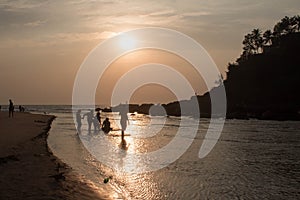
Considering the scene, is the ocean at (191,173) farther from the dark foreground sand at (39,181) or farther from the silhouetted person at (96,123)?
the silhouetted person at (96,123)

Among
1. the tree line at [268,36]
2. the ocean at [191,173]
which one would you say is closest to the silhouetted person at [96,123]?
the ocean at [191,173]

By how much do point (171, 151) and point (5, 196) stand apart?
17178mm

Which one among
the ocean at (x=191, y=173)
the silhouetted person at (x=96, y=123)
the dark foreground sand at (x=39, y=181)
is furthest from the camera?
the silhouetted person at (x=96, y=123)

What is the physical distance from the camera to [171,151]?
27.6 metres

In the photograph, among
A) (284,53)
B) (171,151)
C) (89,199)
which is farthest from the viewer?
(284,53)

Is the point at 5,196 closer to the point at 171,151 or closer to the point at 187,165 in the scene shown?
the point at 187,165

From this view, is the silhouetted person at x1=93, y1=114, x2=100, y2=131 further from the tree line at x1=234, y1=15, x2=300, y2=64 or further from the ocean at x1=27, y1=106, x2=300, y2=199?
the tree line at x1=234, y1=15, x2=300, y2=64

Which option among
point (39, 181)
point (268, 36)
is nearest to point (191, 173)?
point (39, 181)

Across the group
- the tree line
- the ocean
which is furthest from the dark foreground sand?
the tree line

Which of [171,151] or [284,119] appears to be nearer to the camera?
[171,151]

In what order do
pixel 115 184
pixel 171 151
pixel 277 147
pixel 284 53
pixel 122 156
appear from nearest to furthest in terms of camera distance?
pixel 115 184, pixel 122 156, pixel 171 151, pixel 277 147, pixel 284 53

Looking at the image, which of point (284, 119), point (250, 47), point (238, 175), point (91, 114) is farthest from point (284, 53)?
point (238, 175)

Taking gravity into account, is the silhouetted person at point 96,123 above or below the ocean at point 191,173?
above

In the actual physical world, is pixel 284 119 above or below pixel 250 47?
below
